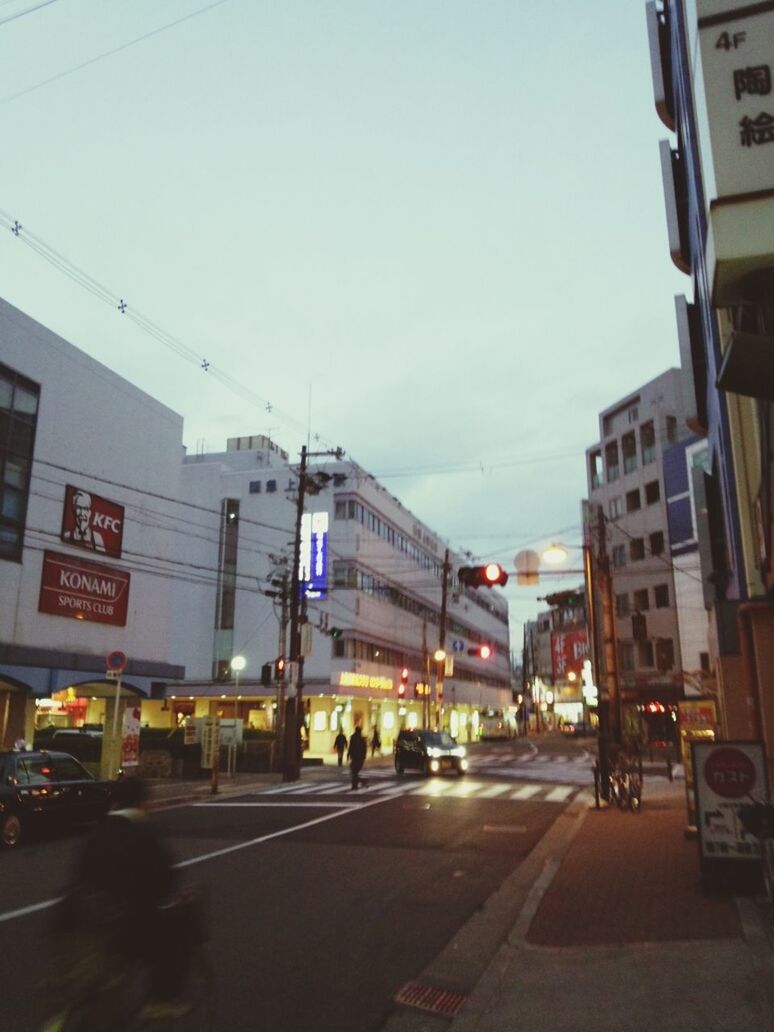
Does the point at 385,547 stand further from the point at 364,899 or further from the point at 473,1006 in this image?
the point at 473,1006

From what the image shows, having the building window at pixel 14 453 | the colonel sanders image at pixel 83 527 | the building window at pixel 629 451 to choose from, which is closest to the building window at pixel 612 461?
the building window at pixel 629 451

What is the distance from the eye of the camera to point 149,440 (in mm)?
32156

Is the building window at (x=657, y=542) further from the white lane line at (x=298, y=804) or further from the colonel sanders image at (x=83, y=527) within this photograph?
the white lane line at (x=298, y=804)

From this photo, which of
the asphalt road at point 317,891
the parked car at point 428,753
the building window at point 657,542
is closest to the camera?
the asphalt road at point 317,891

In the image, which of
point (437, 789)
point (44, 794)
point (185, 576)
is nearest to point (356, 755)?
point (437, 789)

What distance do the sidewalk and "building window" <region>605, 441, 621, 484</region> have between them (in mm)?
55179

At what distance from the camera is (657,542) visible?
189 feet

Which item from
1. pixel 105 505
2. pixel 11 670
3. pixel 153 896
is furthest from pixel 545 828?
pixel 105 505

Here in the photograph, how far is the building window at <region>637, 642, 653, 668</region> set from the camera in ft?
188

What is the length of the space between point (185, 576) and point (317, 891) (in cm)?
4402

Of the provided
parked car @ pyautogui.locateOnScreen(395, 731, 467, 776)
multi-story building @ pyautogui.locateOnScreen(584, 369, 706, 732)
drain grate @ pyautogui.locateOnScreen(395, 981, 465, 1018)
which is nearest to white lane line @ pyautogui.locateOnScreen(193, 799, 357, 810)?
parked car @ pyautogui.locateOnScreen(395, 731, 467, 776)

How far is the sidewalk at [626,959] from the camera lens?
207 inches

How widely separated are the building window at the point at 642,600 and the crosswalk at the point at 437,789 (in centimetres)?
3381

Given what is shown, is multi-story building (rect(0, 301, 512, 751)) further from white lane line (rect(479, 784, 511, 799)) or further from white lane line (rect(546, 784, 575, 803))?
white lane line (rect(546, 784, 575, 803))
